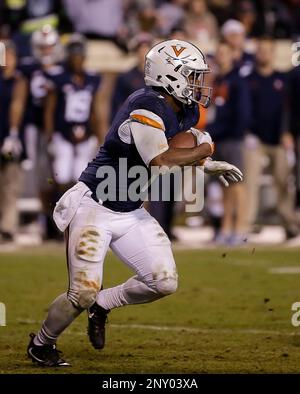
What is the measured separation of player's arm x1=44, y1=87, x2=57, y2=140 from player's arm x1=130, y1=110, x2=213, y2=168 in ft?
19.8

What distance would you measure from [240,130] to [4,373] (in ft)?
20.7

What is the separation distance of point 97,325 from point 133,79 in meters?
5.66

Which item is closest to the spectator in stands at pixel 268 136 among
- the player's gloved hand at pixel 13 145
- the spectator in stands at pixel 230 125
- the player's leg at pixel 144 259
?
the spectator in stands at pixel 230 125

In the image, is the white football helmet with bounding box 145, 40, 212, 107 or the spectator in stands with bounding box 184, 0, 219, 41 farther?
the spectator in stands with bounding box 184, 0, 219, 41

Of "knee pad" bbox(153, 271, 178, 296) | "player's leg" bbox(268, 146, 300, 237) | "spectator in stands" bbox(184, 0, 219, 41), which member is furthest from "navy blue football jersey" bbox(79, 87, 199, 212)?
"spectator in stands" bbox(184, 0, 219, 41)

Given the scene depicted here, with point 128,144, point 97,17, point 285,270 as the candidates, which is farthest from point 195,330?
point 97,17

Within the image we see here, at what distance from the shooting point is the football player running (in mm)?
6195

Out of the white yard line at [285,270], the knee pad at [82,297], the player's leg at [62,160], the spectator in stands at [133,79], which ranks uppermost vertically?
the spectator in stands at [133,79]

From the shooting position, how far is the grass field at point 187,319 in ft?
21.4

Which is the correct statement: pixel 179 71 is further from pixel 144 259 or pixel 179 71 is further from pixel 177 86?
pixel 144 259

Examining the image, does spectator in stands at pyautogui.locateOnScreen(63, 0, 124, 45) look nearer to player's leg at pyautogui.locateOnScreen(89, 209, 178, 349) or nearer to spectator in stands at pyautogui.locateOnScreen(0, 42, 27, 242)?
spectator in stands at pyautogui.locateOnScreen(0, 42, 27, 242)

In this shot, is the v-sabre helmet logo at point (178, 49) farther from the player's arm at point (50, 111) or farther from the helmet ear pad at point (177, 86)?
the player's arm at point (50, 111)

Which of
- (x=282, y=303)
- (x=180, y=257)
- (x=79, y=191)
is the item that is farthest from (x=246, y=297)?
(x=79, y=191)
